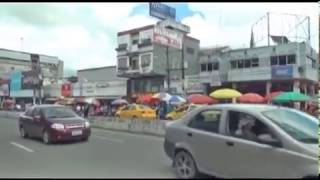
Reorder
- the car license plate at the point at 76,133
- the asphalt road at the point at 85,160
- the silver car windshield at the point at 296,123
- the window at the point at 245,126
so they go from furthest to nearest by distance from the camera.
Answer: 1. the car license plate at the point at 76,133
2. the asphalt road at the point at 85,160
3. the window at the point at 245,126
4. the silver car windshield at the point at 296,123

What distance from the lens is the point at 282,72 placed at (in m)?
47.2

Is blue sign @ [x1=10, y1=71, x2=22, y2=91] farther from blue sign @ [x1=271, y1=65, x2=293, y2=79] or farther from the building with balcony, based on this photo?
blue sign @ [x1=271, y1=65, x2=293, y2=79]

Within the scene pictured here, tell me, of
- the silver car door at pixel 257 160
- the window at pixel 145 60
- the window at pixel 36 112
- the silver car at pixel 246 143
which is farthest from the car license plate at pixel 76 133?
the window at pixel 145 60

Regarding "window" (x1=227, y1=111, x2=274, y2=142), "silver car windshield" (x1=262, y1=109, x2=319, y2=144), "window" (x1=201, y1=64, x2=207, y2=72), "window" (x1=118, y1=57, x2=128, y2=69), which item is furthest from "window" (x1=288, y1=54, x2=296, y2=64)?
"window" (x1=227, y1=111, x2=274, y2=142)

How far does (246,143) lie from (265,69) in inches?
1645

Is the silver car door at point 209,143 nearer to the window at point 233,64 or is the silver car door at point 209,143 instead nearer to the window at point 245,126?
the window at point 245,126

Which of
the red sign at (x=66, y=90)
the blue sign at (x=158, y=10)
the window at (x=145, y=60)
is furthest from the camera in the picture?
the red sign at (x=66, y=90)

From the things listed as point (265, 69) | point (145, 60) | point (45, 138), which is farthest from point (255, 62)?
point (45, 138)

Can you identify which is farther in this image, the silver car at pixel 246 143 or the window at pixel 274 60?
the window at pixel 274 60

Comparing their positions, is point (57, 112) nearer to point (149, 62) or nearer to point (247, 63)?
point (247, 63)

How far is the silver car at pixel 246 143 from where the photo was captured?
7277 millimetres

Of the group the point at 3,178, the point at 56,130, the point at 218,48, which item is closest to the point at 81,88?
the point at 218,48

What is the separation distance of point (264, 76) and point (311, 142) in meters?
42.0

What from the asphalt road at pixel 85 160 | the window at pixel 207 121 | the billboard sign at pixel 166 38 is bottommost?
the asphalt road at pixel 85 160
